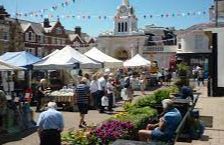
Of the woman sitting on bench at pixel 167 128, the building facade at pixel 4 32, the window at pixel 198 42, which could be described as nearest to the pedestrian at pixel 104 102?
the woman sitting on bench at pixel 167 128

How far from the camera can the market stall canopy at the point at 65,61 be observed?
21500 mm

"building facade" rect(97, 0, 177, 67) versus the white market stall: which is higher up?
"building facade" rect(97, 0, 177, 67)

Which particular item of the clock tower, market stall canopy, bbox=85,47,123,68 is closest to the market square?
market stall canopy, bbox=85,47,123,68

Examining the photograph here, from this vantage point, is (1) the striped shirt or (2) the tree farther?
Answer: (2) the tree

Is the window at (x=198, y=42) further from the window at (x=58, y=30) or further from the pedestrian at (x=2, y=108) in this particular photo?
the pedestrian at (x=2, y=108)

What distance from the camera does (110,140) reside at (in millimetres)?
9320

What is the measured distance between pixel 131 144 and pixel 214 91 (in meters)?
20.6

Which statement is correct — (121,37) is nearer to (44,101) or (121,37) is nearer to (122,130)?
(44,101)

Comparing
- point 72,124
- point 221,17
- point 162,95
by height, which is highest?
point 221,17

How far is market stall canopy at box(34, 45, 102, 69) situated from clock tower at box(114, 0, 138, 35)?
168ft

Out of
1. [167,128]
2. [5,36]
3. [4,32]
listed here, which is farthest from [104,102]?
[4,32]

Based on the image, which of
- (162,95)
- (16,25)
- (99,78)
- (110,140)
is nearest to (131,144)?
(110,140)

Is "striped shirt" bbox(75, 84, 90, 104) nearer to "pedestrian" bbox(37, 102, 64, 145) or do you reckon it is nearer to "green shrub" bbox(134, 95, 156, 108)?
"green shrub" bbox(134, 95, 156, 108)

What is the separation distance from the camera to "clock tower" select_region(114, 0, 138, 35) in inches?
2918
